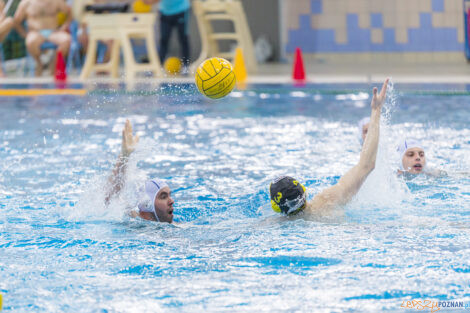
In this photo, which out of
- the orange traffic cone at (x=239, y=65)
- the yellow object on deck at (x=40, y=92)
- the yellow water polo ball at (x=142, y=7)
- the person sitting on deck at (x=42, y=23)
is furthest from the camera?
the yellow water polo ball at (x=142, y=7)

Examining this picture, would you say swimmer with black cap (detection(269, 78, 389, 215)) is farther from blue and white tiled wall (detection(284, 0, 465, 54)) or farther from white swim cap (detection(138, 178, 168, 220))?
blue and white tiled wall (detection(284, 0, 465, 54))

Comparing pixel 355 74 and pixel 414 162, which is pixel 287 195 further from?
pixel 355 74

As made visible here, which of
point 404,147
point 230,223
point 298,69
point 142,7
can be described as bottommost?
point 230,223

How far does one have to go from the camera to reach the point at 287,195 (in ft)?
13.8

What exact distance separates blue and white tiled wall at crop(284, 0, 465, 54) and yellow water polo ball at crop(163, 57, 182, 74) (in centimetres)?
289

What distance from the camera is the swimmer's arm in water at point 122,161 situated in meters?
4.31

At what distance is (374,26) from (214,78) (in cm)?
975

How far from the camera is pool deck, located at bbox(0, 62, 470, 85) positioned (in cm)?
1080

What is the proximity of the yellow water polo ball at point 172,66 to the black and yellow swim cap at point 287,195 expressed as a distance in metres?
8.10

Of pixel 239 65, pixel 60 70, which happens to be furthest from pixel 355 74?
pixel 60 70

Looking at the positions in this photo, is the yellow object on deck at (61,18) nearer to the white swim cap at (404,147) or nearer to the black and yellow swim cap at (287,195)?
the white swim cap at (404,147)

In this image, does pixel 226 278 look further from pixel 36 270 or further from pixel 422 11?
pixel 422 11

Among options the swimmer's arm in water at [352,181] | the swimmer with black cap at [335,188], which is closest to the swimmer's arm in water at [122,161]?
the swimmer with black cap at [335,188]

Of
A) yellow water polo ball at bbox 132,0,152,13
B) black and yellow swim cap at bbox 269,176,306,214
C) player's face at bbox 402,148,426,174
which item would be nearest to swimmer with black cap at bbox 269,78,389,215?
black and yellow swim cap at bbox 269,176,306,214
